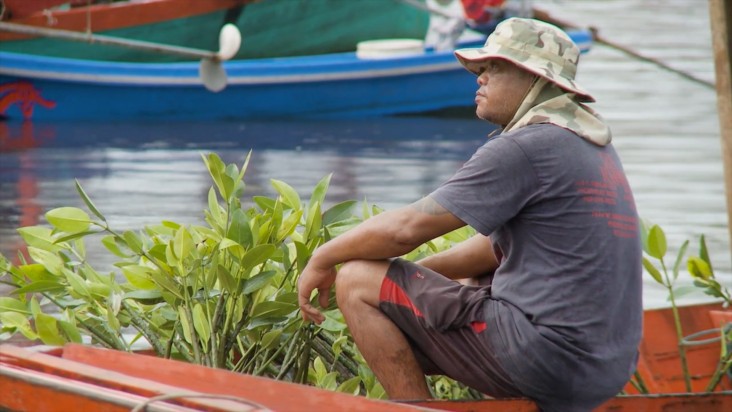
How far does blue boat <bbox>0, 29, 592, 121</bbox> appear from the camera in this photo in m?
11.8

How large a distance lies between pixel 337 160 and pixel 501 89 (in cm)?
709

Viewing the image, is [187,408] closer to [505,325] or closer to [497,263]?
[505,325]

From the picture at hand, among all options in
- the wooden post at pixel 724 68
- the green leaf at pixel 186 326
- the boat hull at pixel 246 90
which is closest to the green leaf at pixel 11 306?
the green leaf at pixel 186 326

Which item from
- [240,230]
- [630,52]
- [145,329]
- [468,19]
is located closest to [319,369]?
[240,230]

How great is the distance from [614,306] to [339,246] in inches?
27.3

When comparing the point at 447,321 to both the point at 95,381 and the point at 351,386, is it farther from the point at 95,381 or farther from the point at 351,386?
the point at 95,381

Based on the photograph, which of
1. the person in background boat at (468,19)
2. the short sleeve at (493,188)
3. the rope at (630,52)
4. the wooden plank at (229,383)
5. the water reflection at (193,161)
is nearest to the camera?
the wooden plank at (229,383)

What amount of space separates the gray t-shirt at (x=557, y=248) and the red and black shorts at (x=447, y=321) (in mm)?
72

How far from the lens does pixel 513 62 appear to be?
3.13m

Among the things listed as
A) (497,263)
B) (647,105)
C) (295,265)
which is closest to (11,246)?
(295,265)

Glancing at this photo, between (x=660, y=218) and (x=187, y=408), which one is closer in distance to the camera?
(x=187, y=408)

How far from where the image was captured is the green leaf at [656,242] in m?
3.95

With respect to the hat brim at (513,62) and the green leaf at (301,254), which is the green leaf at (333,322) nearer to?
the green leaf at (301,254)

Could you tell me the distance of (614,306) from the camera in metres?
3.07
